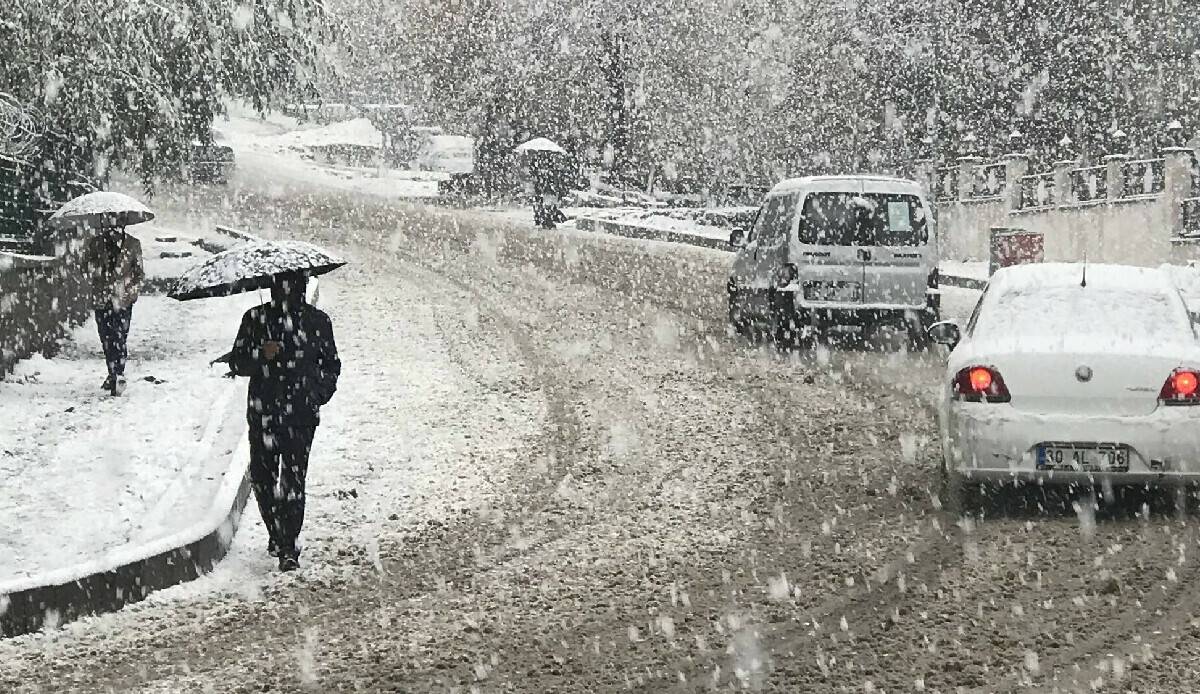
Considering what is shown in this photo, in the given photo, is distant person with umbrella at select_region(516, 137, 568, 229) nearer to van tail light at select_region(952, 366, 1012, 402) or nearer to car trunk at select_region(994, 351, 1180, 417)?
van tail light at select_region(952, 366, 1012, 402)

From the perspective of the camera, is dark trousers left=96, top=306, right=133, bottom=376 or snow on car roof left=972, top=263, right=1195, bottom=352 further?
dark trousers left=96, top=306, right=133, bottom=376

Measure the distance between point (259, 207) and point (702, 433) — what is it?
3376 centimetres

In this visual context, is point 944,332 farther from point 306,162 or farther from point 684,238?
point 306,162

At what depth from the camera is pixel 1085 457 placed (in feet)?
27.4

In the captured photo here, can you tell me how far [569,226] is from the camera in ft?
122

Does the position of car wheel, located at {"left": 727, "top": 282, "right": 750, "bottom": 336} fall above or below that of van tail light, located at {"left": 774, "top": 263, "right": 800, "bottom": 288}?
below

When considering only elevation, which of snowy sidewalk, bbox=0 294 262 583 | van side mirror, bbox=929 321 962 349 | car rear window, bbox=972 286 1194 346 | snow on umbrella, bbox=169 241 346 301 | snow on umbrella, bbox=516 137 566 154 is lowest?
snowy sidewalk, bbox=0 294 262 583

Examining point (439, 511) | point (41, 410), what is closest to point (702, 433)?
point (439, 511)

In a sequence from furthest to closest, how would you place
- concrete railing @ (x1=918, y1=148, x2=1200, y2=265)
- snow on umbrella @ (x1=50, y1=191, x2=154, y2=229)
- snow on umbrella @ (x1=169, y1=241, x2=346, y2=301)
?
concrete railing @ (x1=918, y1=148, x2=1200, y2=265) → snow on umbrella @ (x1=50, y1=191, x2=154, y2=229) → snow on umbrella @ (x1=169, y1=241, x2=346, y2=301)

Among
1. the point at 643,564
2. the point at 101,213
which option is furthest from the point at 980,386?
the point at 101,213

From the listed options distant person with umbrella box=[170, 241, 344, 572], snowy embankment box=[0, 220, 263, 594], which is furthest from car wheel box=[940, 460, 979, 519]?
snowy embankment box=[0, 220, 263, 594]

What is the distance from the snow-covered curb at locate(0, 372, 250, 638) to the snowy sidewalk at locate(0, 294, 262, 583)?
126 millimetres

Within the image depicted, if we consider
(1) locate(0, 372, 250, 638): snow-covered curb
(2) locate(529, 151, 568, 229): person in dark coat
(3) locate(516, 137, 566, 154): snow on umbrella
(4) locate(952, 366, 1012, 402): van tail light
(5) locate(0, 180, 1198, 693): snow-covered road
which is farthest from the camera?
(3) locate(516, 137, 566, 154): snow on umbrella

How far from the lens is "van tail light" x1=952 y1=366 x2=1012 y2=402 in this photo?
8.49 metres
